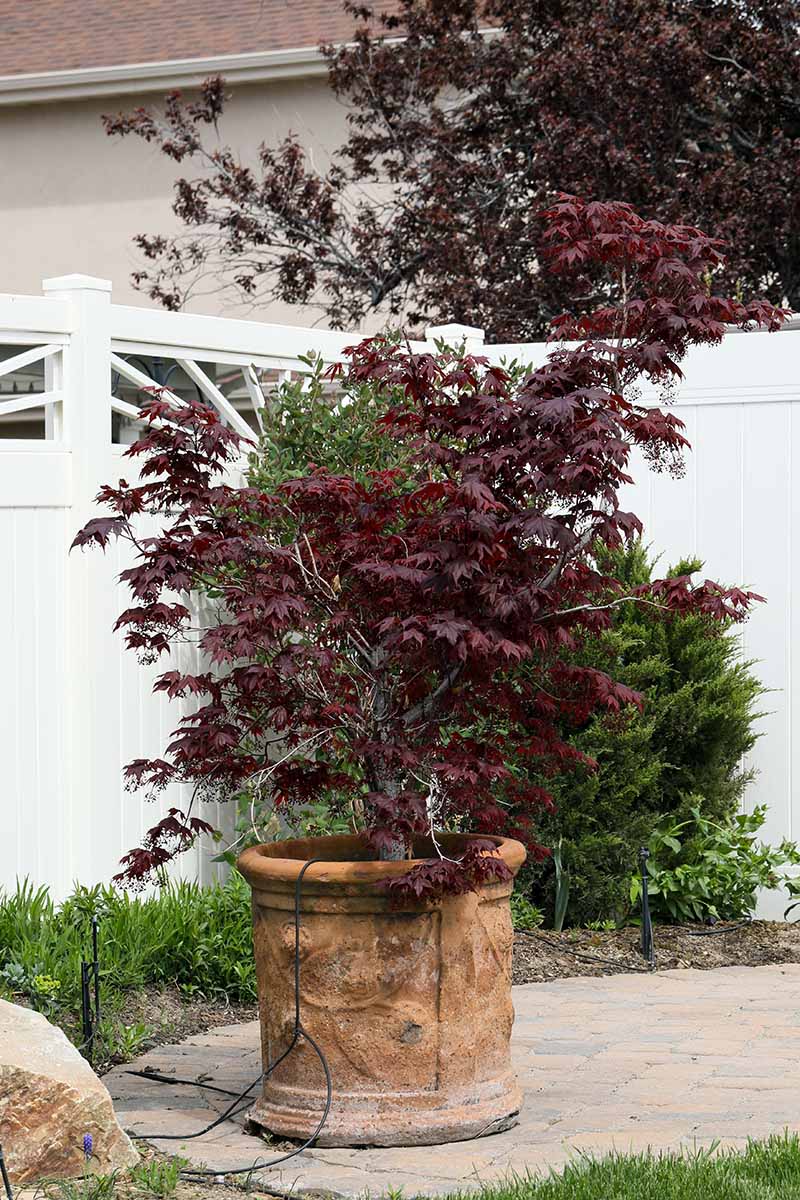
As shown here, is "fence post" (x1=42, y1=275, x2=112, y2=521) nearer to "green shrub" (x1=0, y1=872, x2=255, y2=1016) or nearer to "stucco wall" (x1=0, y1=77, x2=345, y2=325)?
"green shrub" (x1=0, y1=872, x2=255, y2=1016)

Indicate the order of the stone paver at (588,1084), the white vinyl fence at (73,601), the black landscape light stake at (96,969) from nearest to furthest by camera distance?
the stone paver at (588,1084), the black landscape light stake at (96,969), the white vinyl fence at (73,601)

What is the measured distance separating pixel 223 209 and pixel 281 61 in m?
1.98

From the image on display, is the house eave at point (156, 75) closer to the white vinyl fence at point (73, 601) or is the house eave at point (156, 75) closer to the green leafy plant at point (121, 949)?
the white vinyl fence at point (73, 601)

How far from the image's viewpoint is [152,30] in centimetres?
1688

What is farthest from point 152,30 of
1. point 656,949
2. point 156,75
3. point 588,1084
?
point 588,1084

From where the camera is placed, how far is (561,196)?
4.92 meters

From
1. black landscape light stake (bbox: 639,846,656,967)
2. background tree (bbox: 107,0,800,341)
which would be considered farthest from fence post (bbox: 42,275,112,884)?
background tree (bbox: 107,0,800,341)

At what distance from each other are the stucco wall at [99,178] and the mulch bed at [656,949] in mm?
9062

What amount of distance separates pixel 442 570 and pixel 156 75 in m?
12.8

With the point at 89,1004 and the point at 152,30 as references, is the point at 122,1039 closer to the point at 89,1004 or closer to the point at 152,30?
the point at 89,1004

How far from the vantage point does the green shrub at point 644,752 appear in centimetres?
735

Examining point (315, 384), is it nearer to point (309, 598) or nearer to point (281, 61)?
point (309, 598)

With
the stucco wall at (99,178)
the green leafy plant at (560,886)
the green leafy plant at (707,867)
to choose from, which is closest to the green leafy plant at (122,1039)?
the green leafy plant at (560,886)

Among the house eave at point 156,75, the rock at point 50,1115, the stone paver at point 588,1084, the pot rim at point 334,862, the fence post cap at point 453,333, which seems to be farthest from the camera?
the house eave at point 156,75
